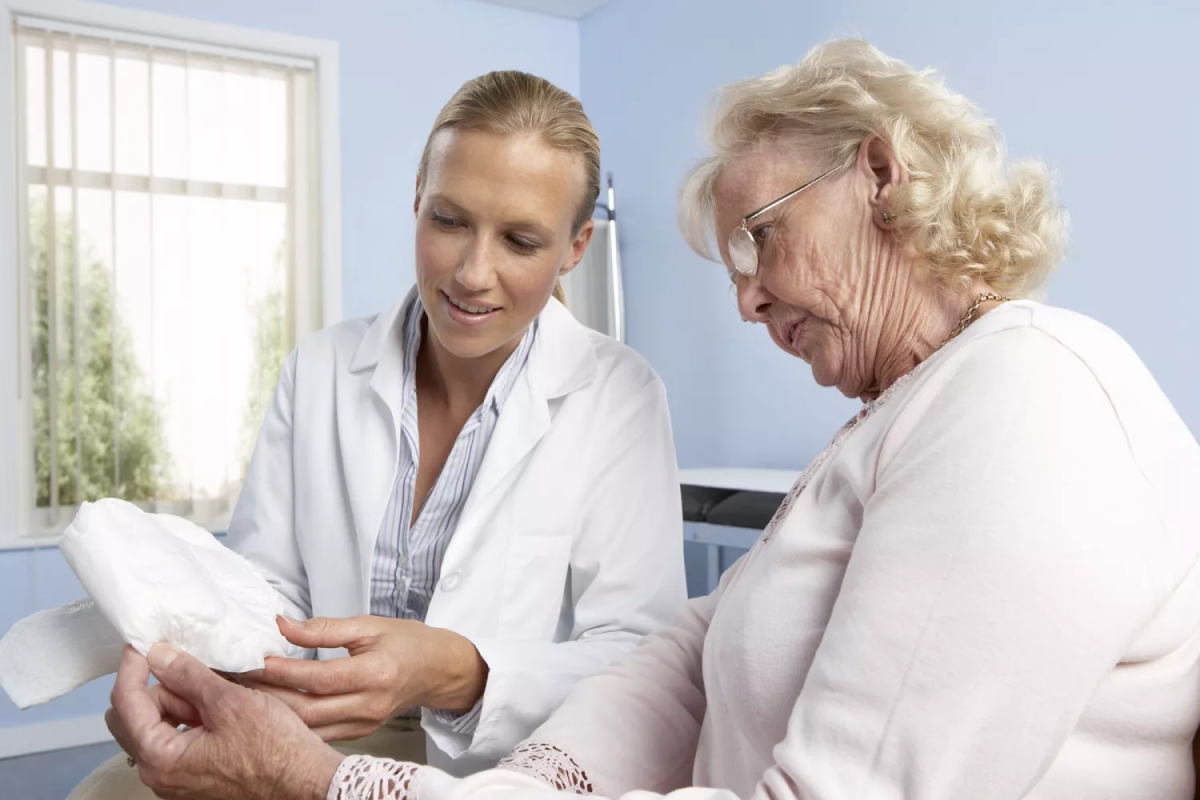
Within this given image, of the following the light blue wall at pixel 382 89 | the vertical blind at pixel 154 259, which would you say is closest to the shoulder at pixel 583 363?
the vertical blind at pixel 154 259

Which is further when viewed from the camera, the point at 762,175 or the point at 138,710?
the point at 762,175

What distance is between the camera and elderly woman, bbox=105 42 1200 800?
72cm

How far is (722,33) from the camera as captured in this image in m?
4.28

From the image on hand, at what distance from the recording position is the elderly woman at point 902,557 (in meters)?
0.72

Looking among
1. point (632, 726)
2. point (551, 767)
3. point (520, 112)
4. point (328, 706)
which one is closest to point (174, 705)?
point (328, 706)

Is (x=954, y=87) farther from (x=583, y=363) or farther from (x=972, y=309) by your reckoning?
(x=972, y=309)

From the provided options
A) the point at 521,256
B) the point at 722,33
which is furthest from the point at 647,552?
the point at 722,33

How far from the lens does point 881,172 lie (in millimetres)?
1071

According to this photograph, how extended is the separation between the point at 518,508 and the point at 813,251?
0.63m

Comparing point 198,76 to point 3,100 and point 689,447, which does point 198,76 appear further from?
point 689,447

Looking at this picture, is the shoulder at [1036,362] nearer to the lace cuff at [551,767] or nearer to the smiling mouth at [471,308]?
the lace cuff at [551,767]

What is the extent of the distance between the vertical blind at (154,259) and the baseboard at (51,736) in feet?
2.44

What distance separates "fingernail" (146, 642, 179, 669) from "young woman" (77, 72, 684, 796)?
1.37ft

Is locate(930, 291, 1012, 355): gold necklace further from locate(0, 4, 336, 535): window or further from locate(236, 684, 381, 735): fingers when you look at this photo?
locate(0, 4, 336, 535): window
